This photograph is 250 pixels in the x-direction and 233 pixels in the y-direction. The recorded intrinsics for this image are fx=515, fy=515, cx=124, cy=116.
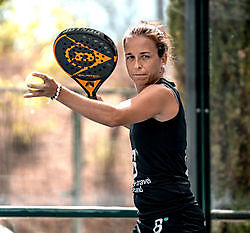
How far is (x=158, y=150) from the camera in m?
1.82

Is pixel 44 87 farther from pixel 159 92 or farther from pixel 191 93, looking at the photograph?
pixel 191 93

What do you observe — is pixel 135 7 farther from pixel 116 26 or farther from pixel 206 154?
pixel 206 154

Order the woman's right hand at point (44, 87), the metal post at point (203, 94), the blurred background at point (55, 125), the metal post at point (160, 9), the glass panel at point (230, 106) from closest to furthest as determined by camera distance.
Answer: the woman's right hand at point (44, 87)
the metal post at point (203, 94)
the glass panel at point (230, 106)
the metal post at point (160, 9)
the blurred background at point (55, 125)

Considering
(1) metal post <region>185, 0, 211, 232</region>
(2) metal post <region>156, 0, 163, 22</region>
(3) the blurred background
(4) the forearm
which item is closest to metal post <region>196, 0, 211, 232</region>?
(1) metal post <region>185, 0, 211, 232</region>

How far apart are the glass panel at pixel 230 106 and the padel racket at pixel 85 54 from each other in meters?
1.25

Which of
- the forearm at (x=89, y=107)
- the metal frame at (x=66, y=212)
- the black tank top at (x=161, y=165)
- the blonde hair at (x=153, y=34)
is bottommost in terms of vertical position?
the metal frame at (x=66, y=212)

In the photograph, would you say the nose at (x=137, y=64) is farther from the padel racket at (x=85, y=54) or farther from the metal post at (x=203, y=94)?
the metal post at (x=203, y=94)

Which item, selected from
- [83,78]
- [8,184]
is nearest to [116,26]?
[8,184]

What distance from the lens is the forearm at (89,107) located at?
165 centimetres

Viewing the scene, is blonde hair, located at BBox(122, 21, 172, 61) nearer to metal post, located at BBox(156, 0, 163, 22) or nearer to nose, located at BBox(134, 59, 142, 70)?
nose, located at BBox(134, 59, 142, 70)

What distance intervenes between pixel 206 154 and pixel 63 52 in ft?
3.99

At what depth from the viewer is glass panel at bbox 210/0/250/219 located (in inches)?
120

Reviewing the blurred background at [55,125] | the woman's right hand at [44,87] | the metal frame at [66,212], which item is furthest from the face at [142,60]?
the blurred background at [55,125]

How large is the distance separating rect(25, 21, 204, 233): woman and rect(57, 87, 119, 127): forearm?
16 centimetres
